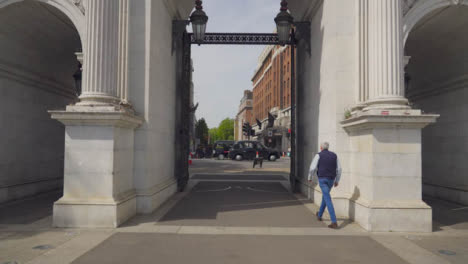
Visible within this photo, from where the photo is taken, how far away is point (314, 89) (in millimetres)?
9977

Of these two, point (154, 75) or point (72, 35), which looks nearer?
point (154, 75)

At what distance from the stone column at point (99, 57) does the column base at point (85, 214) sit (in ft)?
7.31

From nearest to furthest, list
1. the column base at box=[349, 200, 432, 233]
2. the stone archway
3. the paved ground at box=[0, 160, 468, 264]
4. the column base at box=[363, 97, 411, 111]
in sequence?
the paved ground at box=[0, 160, 468, 264]
the column base at box=[349, 200, 432, 233]
the column base at box=[363, 97, 411, 111]
the stone archway

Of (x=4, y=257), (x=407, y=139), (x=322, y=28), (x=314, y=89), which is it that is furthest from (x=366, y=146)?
(x=4, y=257)

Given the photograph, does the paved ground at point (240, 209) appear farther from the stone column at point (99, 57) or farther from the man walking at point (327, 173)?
the stone column at point (99, 57)

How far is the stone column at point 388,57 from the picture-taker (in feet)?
23.0

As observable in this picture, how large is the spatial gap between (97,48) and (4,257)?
15.0ft

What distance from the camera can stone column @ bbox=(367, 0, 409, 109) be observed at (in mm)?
7023

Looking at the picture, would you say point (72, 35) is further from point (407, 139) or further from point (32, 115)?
point (407, 139)

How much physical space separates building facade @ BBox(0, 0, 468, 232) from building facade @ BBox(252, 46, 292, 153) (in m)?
30.2

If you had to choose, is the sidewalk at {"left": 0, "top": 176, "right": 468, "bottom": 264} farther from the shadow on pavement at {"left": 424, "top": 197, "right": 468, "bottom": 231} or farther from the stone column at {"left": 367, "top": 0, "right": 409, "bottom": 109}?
the stone column at {"left": 367, "top": 0, "right": 409, "bottom": 109}

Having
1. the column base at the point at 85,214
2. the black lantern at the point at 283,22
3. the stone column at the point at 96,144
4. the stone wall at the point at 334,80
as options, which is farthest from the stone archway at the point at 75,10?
the stone wall at the point at 334,80

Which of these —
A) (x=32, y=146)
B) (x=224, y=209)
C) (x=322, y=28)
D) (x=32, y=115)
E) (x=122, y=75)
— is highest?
(x=322, y=28)

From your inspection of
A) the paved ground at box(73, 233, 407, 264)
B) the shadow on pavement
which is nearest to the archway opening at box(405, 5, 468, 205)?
the shadow on pavement
